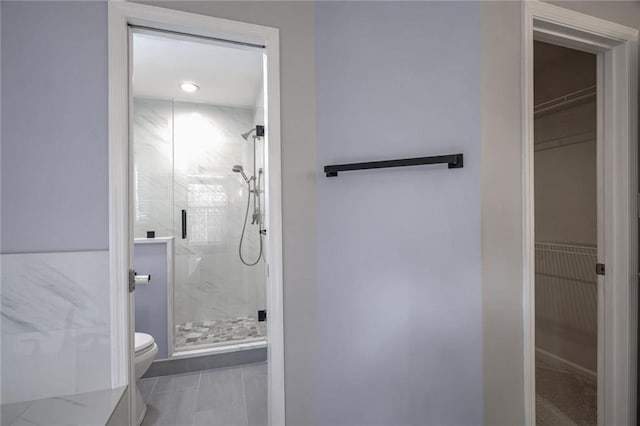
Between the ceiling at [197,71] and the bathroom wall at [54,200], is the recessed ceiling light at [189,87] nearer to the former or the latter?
the ceiling at [197,71]

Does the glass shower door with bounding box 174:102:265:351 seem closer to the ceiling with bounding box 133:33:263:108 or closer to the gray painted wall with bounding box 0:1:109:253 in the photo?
the ceiling with bounding box 133:33:263:108

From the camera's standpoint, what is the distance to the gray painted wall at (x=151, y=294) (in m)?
2.56

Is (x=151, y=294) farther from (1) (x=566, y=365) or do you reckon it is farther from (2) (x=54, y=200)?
(1) (x=566, y=365)

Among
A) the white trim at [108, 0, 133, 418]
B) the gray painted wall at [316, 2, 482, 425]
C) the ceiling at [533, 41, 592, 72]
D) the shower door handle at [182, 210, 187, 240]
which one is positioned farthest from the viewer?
the shower door handle at [182, 210, 187, 240]

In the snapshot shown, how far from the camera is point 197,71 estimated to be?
8.34 feet

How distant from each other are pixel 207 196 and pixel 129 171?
189 centimetres

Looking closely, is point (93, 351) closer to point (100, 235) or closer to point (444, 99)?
point (100, 235)

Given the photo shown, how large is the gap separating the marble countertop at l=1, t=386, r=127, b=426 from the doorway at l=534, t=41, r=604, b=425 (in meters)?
2.46

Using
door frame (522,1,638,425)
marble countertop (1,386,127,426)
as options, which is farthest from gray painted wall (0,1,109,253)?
door frame (522,1,638,425)

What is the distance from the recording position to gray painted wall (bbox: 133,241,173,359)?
2.56 meters

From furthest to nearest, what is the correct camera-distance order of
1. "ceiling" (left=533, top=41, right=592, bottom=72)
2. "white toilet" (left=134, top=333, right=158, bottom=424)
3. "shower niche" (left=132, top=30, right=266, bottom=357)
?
"shower niche" (left=132, top=30, right=266, bottom=357)
"ceiling" (left=533, top=41, right=592, bottom=72)
"white toilet" (left=134, top=333, right=158, bottom=424)

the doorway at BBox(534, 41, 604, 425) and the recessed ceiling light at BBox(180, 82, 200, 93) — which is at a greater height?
the recessed ceiling light at BBox(180, 82, 200, 93)

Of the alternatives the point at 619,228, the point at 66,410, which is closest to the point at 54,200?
the point at 66,410

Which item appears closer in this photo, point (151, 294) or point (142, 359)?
point (142, 359)
